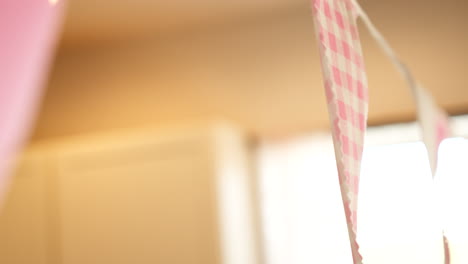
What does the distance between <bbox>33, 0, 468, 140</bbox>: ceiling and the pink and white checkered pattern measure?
5.73ft

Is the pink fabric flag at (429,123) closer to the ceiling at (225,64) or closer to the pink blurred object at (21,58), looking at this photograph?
the ceiling at (225,64)

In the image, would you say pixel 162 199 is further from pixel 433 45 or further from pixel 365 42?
pixel 433 45

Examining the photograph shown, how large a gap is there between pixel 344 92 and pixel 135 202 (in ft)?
5.71

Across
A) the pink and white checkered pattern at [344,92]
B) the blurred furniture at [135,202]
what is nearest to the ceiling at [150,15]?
the blurred furniture at [135,202]

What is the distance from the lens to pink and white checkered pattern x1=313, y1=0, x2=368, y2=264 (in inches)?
33.1

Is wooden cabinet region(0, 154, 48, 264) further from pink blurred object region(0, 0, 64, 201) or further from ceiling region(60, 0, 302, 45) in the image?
pink blurred object region(0, 0, 64, 201)

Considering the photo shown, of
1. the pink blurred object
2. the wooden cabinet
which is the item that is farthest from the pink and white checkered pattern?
the wooden cabinet

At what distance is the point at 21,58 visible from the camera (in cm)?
46

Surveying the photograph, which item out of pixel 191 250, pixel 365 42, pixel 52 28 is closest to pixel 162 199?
pixel 191 250

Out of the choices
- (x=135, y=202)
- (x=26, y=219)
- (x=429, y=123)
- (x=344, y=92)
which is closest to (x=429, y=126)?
(x=429, y=123)

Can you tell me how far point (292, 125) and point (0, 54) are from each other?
2.43 meters

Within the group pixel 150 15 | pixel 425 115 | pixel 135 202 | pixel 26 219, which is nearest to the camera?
pixel 425 115

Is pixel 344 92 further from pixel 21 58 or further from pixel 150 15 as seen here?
pixel 150 15

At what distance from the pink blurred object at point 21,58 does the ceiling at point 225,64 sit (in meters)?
2.20
